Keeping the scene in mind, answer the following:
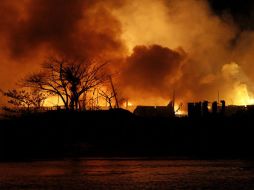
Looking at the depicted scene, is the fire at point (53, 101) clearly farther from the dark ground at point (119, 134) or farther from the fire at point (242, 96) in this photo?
the fire at point (242, 96)

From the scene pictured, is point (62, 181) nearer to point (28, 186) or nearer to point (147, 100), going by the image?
point (28, 186)

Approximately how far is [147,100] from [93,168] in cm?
3955

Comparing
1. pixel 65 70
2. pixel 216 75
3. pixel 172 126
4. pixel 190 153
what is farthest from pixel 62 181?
pixel 216 75

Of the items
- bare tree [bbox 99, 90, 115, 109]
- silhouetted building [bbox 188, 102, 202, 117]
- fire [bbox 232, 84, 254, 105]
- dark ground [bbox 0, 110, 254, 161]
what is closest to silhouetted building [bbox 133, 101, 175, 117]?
bare tree [bbox 99, 90, 115, 109]

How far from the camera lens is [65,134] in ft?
148

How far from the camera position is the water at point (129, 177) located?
18.9m

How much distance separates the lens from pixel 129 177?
21.4 metres

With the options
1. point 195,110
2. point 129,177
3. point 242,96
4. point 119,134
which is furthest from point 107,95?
point 129,177

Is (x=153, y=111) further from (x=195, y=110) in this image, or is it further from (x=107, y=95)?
(x=195, y=110)

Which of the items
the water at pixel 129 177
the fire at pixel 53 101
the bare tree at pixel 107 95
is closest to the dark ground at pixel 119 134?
the bare tree at pixel 107 95

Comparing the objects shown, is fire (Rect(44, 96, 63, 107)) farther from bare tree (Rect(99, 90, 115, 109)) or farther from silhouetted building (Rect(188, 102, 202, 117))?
silhouetted building (Rect(188, 102, 202, 117))

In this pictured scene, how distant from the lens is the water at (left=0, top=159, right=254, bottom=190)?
62.0 ft

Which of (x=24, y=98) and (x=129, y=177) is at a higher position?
(x=24, y=98)

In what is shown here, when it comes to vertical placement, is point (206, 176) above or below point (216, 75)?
below
